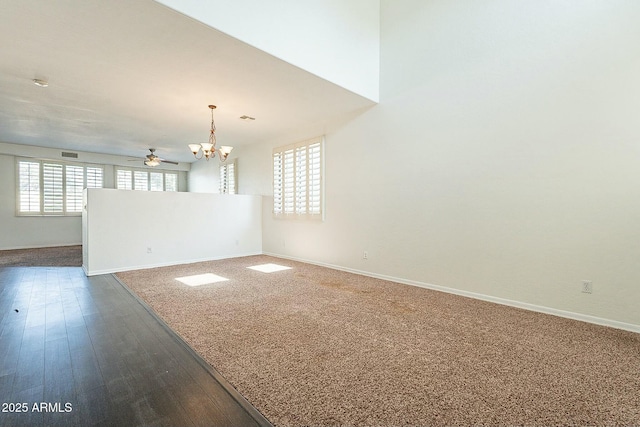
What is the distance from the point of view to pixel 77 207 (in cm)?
908

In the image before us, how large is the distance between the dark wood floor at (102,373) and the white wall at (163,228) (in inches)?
73.3

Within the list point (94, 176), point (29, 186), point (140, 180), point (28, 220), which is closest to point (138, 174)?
point (140, 180)

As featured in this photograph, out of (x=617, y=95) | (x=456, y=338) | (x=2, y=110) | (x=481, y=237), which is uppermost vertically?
(x=2, y=110)

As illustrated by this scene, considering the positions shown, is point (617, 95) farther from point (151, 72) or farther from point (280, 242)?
point (280, 242)

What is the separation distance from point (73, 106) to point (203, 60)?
3.24 meters

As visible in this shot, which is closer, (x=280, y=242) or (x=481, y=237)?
(x=481, y=237)

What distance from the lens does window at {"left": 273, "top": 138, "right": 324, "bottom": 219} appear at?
6.04 m

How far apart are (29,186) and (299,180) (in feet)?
26.1

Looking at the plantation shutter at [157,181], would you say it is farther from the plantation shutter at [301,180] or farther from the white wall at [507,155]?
the white wall at [507,155]

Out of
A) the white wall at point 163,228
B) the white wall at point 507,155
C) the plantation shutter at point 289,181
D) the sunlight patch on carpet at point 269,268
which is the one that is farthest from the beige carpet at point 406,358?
the plantation shutter at point 289,181

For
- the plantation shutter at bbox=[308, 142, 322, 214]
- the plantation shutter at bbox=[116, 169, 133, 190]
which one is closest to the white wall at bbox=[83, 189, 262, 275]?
the plantation shutter at bbox=[308, 142, 322, 214]

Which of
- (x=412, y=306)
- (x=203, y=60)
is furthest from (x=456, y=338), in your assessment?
(x=203, y=60)

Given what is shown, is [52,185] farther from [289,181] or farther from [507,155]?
[507,155]

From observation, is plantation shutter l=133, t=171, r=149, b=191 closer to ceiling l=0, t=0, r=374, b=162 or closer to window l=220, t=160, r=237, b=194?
ceiling l=0, t=0, r=374, b=162
